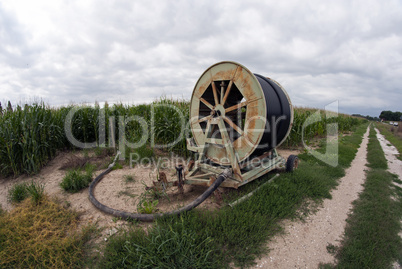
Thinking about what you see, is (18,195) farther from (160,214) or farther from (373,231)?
(373,231)

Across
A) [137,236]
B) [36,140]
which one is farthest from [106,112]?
[137,236]

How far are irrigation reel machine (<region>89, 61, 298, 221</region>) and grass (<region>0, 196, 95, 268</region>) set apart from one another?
617 mm

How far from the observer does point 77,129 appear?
7.58 metres

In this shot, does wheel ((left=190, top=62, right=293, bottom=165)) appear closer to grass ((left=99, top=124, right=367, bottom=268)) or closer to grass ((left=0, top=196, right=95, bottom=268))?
grass ((left=99, top=124, right=367, bottom=268))

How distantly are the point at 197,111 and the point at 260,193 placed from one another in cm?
250

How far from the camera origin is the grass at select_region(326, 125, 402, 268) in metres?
2.89

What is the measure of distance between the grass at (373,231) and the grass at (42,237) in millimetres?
3739

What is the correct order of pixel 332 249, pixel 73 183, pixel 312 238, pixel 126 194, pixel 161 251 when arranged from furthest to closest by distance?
pixel 73 183, pixel 126 194, pixel 312 238, pixel 332 249, pixel 161 251

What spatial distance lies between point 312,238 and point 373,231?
1182 mm

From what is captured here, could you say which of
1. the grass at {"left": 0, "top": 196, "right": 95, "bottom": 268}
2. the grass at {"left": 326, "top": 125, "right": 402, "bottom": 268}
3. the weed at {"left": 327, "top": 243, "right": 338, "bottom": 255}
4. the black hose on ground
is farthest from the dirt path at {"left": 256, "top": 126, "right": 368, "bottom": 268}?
the grass at {"left": 0, "top": 196, "right": 95, "bottom": 268}

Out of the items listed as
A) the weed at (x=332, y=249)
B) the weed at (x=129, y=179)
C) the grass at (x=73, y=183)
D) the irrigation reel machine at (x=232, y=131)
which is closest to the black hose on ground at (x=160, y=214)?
the irrigation reel machine at (x=232, y=131)

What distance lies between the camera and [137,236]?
2.84 m

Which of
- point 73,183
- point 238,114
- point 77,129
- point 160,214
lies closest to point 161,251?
point 160,214

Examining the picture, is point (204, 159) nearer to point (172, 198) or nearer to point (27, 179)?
point (172, 198)
